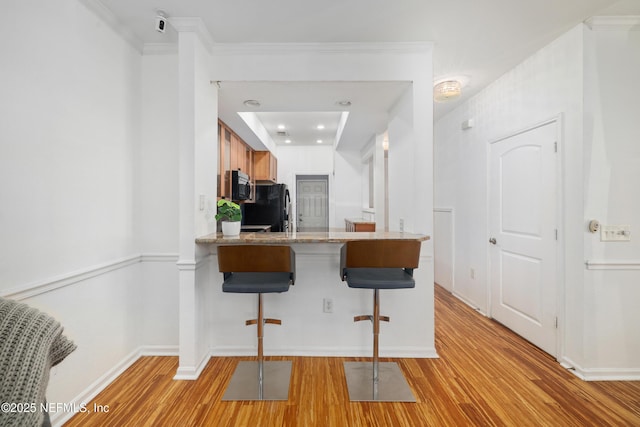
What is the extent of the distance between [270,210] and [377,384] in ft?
10.8

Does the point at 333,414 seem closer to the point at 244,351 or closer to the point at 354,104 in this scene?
the point at 244,351

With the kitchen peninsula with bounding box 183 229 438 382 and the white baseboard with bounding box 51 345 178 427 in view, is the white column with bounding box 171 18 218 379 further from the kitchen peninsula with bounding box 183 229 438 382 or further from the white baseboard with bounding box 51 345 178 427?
the white baseboard with bounding box 51 345 178 427

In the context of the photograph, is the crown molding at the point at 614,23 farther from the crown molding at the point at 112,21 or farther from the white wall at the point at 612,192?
the crown molding at the point at 112,21

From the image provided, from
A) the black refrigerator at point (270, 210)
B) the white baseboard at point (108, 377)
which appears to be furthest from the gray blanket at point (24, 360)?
the black refrigerator at point (270, 210)

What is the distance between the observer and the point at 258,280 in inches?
75.5

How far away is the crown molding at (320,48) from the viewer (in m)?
2.33

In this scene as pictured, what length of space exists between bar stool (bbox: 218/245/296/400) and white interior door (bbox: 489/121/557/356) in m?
2.12

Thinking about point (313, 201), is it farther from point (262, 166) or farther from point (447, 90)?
point (447, 90)

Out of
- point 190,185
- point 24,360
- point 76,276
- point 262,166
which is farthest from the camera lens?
point 262,166

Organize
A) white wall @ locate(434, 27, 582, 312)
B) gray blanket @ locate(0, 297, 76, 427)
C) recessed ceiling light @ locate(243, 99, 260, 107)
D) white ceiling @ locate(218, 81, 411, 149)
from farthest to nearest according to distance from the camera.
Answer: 1. recessed ceiling light @ locate(243, 99, 260, 107)
2. white ceiling @ locate(218, 81, 411, 149)
3. white wall @ locate(434, 27, 582, 312)
4. gray blanket @ locate(0, 297, 76, 427)

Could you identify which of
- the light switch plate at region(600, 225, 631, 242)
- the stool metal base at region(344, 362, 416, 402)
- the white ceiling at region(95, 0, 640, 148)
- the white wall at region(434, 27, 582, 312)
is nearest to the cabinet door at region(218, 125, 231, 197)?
the white ceiling at region(95, 0, 640, 148)

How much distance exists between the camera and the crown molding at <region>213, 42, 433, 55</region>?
7.66 ft

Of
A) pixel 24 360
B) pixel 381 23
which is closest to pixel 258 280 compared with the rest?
pixel 24 360

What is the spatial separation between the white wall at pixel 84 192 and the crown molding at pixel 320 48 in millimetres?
683
